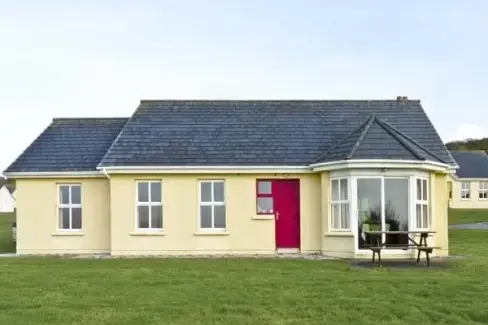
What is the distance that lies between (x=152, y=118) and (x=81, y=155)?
9.16 feet

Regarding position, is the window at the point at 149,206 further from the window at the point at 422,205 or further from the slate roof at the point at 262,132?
the window at the point at 422,205

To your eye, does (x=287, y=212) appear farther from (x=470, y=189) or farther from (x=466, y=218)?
(x=470, y=189)

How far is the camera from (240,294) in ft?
43.2

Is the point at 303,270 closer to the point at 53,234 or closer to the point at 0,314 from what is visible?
the point at 0,314

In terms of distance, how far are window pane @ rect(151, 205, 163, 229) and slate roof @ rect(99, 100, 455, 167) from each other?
1.43m

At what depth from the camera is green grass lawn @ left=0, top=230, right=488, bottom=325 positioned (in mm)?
11227

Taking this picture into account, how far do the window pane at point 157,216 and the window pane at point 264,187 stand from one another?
3.24 meters

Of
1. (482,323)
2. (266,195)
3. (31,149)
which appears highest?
(31,149)

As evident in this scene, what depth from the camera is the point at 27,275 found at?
1642 centimetres

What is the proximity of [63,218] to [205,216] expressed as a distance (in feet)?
16.1

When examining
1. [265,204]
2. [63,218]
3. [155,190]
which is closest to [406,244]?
[265,204]

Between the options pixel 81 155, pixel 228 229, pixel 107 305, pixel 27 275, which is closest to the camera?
pixel 107 305

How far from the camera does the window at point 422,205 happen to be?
2139 centimetres

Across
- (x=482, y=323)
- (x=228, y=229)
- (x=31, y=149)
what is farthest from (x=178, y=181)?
(x=482, y=323)
